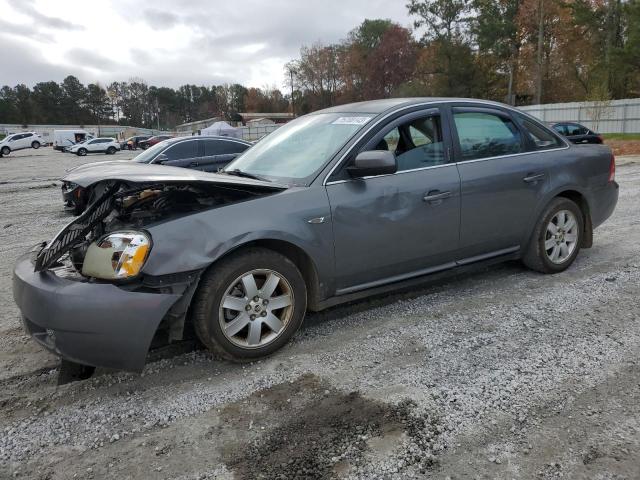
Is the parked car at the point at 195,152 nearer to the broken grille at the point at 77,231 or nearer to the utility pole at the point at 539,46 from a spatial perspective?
the broken grille at the point at 77,231

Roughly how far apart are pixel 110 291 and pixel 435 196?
233 cm

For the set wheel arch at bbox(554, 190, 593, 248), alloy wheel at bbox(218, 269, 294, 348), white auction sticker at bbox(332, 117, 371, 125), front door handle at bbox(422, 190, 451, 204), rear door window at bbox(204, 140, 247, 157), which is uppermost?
rear door window at bbox(204, 140, 247, 157)

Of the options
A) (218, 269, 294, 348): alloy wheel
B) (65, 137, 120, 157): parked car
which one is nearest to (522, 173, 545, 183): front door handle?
(218, 269, 294, 348): alloy wheel

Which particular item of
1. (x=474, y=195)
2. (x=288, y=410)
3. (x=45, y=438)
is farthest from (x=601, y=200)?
(x=45, y=438)

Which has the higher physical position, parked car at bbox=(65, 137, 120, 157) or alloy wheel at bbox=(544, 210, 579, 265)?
parked car at bbox=(65, 137, 120, 157)

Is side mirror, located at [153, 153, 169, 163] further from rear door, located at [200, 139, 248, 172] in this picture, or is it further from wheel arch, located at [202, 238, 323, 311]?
wheel arch, located at [202, 238, 323, 311]

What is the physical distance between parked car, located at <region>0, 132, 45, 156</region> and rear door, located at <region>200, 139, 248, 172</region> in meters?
36.9

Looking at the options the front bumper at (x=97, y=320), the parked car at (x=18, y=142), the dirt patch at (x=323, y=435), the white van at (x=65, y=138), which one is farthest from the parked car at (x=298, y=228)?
the white van at (x=65, y=138)

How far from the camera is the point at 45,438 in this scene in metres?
2.48

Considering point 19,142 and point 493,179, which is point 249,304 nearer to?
point 493,179

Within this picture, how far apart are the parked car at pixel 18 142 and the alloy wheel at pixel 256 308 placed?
147 feet

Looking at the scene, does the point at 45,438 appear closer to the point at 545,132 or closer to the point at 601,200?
the point at 545,132

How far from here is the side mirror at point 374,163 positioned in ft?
10.8

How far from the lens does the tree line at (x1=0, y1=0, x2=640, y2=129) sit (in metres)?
39.5
